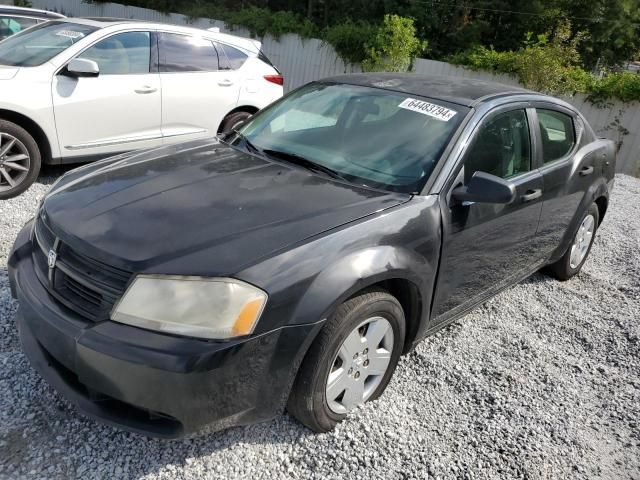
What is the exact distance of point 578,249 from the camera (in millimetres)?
4895

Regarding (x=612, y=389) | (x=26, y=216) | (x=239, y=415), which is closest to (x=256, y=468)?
(x=239, y=415)

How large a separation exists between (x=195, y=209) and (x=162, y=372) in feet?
2.67

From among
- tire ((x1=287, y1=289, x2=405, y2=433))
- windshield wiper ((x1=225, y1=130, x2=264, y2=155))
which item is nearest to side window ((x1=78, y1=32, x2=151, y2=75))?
windshield wiper ((x1=225, y1=130, x2=264, y2=155))

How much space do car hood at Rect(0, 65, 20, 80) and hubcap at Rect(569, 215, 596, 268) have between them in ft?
17.0

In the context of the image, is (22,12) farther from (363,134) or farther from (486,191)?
(486,191)

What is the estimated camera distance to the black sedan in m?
2.13

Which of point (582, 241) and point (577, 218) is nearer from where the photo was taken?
point (577, 218)

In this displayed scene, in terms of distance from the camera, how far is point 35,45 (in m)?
5.58

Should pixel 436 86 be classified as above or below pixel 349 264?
above

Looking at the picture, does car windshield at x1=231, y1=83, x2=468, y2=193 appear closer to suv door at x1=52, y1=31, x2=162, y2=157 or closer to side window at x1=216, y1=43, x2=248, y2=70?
suv door at x1=52, y1=31, x2=162, y2=157

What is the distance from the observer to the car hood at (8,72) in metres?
5.00

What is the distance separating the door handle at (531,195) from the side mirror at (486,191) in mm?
687

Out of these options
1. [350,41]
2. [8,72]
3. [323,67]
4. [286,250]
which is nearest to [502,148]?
[286,250]

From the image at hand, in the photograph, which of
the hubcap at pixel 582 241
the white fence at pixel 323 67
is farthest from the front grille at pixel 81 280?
the white fence at pixel 323 67
